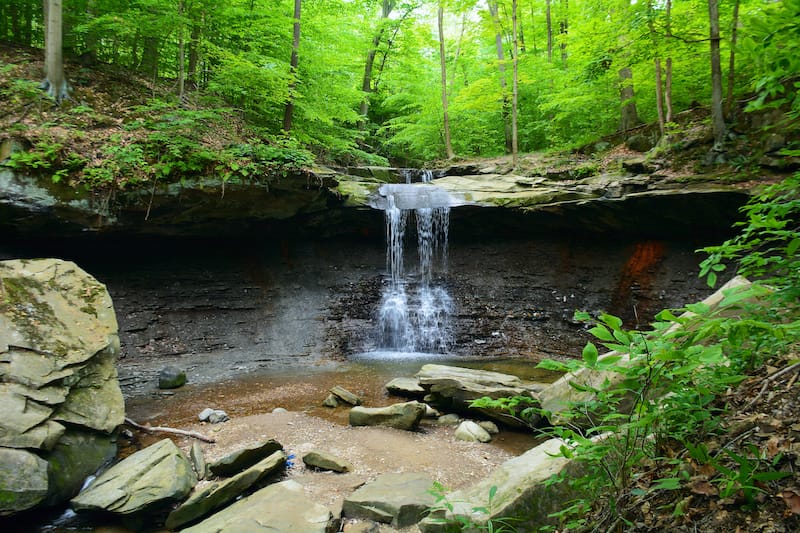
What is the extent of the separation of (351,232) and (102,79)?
625 cm

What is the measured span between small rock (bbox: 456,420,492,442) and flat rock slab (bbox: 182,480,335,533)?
2.04 m

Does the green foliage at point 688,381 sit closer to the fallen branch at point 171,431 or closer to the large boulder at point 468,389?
the large boulder at point 468,389

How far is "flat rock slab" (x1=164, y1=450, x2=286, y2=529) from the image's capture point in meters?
3.29

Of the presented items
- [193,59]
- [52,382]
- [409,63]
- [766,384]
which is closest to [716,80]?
[766,384]

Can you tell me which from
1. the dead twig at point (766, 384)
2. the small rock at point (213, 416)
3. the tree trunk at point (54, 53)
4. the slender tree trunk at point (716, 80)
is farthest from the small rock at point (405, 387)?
the tree trunk at point (54, 53)

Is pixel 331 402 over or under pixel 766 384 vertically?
under

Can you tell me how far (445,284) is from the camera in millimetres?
10195

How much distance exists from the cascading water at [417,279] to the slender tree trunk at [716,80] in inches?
200

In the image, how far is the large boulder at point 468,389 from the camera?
16.8 feet

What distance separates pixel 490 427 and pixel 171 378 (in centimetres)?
506

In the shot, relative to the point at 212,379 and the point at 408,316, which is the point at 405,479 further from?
the point at 408,316

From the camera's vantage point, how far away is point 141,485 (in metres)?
3.48

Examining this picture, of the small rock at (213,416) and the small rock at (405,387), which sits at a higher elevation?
the small rock at (405,387)

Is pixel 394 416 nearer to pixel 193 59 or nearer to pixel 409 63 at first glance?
pixel 193 59
